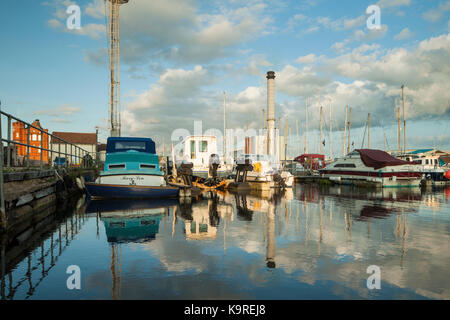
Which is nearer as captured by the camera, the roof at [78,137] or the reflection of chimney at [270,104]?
the reflection of chimney at [270,104]

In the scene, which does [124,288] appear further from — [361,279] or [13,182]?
[13,182]

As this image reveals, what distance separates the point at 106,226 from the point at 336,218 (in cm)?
799

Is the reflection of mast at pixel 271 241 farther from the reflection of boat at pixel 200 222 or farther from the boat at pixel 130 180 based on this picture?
the boat at pixel 130 180

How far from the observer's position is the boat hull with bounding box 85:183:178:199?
15.3 m

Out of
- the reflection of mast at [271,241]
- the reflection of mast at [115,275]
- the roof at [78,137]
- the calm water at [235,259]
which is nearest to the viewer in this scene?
the reflection of mast at [115,275]

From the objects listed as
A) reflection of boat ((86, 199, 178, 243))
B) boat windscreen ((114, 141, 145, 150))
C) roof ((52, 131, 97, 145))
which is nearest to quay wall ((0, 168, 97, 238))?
reflection of boat ((86, 199, 178, 243))

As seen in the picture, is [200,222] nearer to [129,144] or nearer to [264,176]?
[129,144]

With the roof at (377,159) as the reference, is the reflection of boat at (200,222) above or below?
below

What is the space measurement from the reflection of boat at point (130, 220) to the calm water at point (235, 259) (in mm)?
35

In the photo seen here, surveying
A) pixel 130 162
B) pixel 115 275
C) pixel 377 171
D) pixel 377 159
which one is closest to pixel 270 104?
pixel 377 159

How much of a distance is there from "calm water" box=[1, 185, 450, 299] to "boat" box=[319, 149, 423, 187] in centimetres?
2095

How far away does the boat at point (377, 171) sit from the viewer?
30592 millimetres

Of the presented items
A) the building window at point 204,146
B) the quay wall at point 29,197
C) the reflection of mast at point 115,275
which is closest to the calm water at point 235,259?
the reflection of mast at point 115,275

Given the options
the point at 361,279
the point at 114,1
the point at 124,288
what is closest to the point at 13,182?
the point at 124,288
